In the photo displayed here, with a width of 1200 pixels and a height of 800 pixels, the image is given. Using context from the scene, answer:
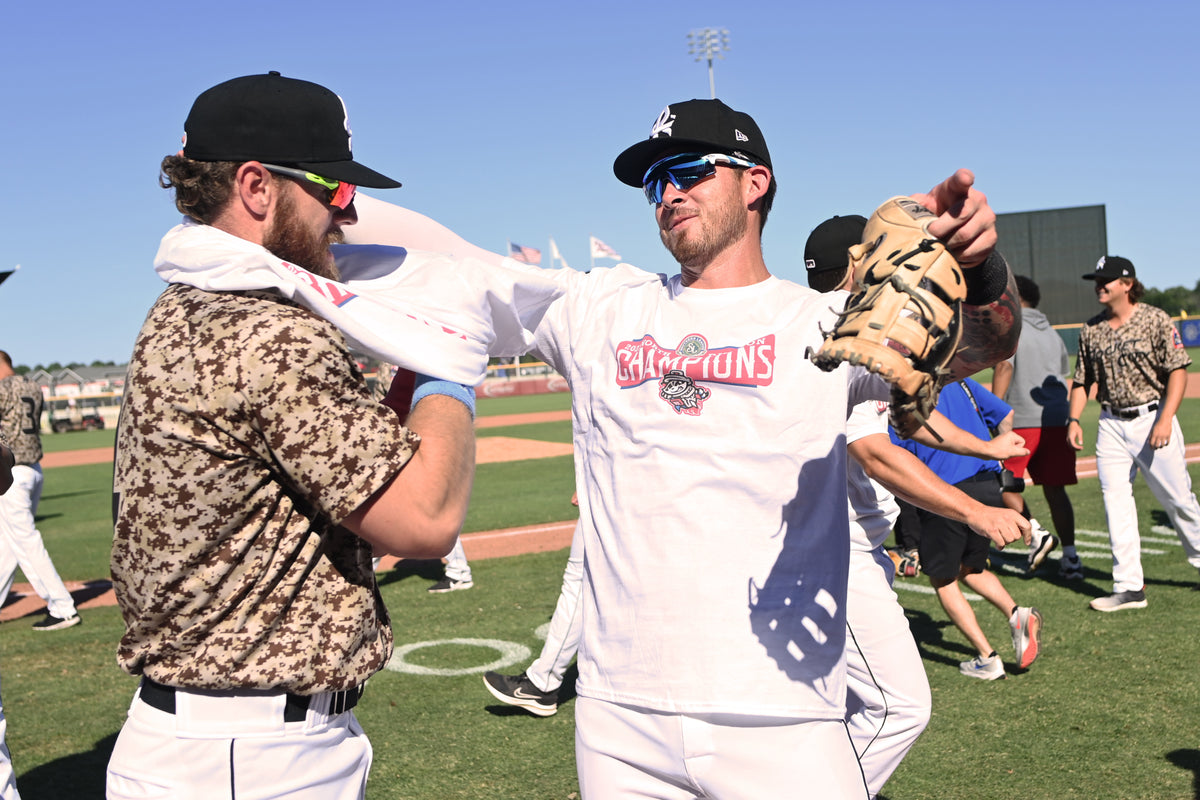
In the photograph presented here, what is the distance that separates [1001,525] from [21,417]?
8.67 m

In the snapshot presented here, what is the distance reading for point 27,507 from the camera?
855cm

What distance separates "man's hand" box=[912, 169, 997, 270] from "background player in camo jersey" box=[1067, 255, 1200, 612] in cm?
621

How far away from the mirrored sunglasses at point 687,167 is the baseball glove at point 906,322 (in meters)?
1.03

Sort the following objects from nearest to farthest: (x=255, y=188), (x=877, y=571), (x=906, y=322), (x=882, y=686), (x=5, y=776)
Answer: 1. (x=906, y=322)
2. (x=255, y=188)
3. (x=5, y=776)
4. (x=882, y=686)
5. (x=877, y=571)

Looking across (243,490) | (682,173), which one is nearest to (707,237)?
(682,173)

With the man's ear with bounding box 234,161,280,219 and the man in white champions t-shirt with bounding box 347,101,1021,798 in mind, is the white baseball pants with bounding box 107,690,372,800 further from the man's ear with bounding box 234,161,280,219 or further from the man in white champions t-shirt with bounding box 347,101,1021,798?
the man's ear with bounding box 234,161,280,219

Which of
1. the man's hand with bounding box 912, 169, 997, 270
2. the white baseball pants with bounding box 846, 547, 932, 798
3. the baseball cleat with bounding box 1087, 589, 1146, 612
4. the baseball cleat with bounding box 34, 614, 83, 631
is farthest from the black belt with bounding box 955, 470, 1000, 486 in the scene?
the baseball cleat with bounding box 34, 614, 83, 631

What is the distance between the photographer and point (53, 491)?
828 inches

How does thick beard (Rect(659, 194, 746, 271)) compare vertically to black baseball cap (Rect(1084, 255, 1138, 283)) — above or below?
above

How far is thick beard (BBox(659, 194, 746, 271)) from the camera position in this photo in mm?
2881

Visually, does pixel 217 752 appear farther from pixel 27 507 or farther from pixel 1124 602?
pixel 27 507

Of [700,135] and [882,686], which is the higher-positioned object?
[700,135]

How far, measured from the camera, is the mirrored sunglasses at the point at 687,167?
2.92m

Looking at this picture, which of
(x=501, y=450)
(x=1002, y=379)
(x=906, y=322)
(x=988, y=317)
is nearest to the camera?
(x=906, y=322)
